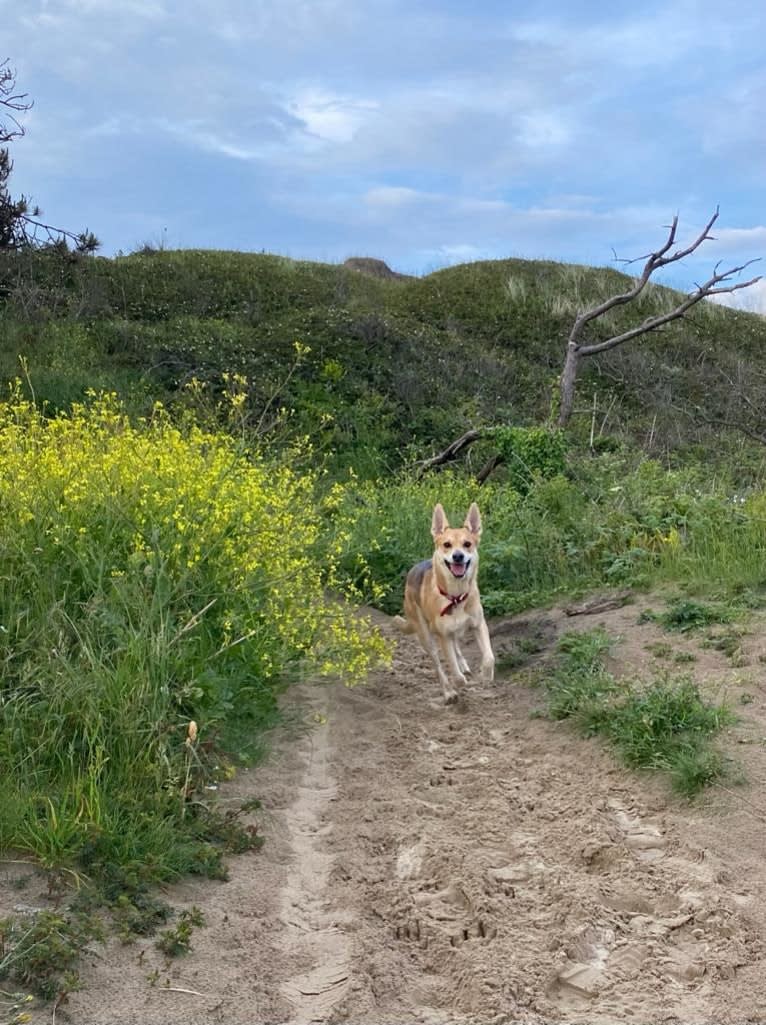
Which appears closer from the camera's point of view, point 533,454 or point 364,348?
point 533,454

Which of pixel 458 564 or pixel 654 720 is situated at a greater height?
pixel 458 564

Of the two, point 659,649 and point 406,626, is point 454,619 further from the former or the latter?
point 659,649

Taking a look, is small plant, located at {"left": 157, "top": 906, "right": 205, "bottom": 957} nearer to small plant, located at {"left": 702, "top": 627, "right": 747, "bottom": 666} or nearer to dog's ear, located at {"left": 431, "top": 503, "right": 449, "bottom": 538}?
small plant, located at {"left": 702, "top": 627, "right": 747, "bottom": 666}

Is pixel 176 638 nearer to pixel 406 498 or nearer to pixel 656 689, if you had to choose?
pixel 656 689

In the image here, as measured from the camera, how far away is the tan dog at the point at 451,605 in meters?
6.55

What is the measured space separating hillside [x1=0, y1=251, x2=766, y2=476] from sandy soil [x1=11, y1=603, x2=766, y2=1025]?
7379 mm

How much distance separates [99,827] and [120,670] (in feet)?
2.99

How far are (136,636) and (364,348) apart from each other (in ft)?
48.4

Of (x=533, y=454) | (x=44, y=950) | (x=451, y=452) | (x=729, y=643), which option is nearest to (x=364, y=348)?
(x=451, y=452)

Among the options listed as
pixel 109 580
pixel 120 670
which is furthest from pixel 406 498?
pixel 120 670

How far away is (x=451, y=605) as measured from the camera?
6617 mm

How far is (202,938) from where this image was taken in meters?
3.53

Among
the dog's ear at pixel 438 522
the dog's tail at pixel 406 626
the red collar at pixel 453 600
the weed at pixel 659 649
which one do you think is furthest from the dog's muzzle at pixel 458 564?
the weed at pixel 659 649

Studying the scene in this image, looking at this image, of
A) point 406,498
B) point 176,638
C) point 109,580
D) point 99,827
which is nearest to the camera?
point 99,827
